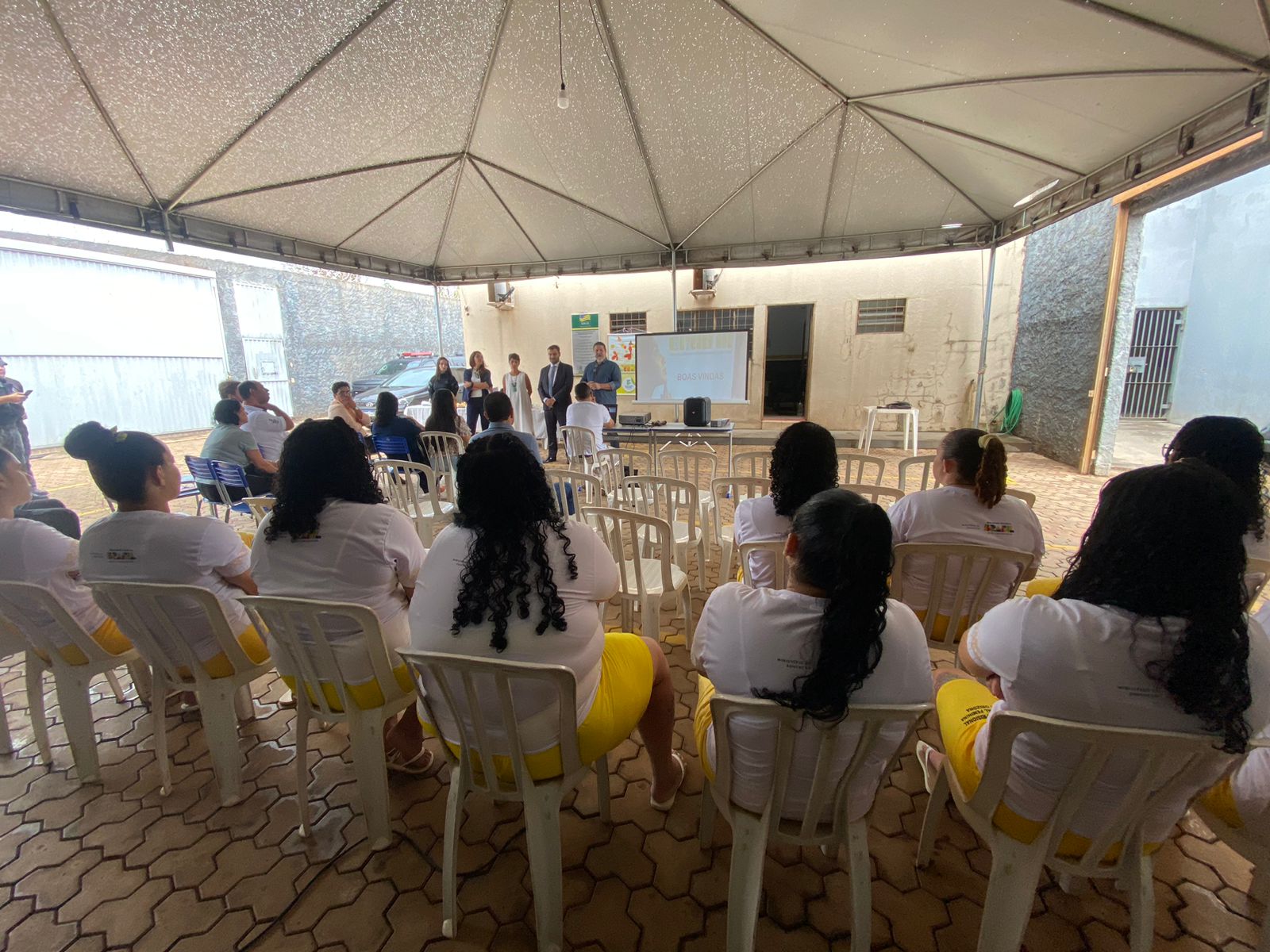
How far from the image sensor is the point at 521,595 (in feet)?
3.79

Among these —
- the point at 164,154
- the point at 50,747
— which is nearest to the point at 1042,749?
the point at 50,747

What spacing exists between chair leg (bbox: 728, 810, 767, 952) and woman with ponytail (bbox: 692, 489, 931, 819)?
6cm

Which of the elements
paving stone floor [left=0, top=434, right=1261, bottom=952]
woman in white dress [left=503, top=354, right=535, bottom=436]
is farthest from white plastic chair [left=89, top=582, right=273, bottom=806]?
woman in white dress [left=503, top=354, right=535, bottom=436]

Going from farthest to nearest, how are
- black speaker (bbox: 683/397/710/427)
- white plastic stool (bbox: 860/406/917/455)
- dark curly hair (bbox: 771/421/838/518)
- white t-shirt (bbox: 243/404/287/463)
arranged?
1. white plastic stool (bbox: 860/406/917/455)
2. black speaker (bbox: 683/397/710/427)
3. white t-shirt (bbox: 243/404/287/463)
4. dark curly hair (bbox: 771/421/838/518)

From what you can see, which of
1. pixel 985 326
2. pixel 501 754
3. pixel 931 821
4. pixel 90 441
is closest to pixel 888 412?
pixel 985 326

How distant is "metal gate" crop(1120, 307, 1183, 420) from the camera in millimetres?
9297

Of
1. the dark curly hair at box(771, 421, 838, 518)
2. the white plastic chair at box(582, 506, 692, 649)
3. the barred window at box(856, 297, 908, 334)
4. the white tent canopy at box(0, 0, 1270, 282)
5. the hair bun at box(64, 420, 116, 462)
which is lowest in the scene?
the white plastic chair at box(582, 506, 692, 649)

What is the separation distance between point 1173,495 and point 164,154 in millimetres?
5922

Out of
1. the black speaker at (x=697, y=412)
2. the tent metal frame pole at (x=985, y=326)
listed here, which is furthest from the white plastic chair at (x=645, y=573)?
the tent metal frame pole at (x=985, y=326)

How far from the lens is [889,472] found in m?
6.02

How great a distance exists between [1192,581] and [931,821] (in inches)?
37.3

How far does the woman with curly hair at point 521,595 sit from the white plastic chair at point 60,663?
135cm

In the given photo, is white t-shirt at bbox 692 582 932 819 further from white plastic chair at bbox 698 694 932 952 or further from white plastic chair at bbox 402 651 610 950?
white plastic chair at bbox 402 651 610 950

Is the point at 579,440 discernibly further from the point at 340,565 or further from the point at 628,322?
the point at 628,322
